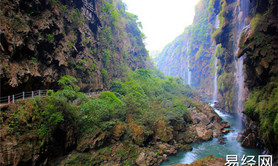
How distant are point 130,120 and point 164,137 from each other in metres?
3.92

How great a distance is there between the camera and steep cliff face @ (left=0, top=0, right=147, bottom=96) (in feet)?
32.0

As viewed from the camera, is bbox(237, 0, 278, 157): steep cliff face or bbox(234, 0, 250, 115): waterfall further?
bbox(234, 0, 250, 115): waterfall

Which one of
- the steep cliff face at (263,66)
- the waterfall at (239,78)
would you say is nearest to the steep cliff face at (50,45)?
the steep cliff face at (263,66)

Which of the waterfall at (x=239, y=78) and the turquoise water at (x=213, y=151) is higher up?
the waterfall at (x=239, y=78)

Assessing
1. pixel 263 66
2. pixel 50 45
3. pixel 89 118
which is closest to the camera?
pixel 89 118

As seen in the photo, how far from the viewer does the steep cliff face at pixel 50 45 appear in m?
9.74

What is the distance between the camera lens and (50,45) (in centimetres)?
1420

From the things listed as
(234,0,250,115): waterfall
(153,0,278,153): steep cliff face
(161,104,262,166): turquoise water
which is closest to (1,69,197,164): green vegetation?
(161,104,262,166): turquoise water

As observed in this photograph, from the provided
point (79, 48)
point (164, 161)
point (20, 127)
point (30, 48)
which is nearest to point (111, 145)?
point (164, 161)

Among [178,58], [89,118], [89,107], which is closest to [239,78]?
[89,107]

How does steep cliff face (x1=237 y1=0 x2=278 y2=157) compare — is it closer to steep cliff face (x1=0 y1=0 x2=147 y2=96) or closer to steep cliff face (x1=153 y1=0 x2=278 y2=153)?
steep cliff face (x1=153 y1=0 x2=278 y2=153)

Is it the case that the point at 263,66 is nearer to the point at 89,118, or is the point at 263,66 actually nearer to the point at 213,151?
the point at 213,151

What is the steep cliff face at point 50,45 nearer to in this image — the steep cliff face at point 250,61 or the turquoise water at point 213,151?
the turquoise water at point 213,151

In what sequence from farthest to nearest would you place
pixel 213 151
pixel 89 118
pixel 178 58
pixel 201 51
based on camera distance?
1. pixel 178 58
2. pixel 201 51
3. pixel 213 151
4. pixel 89 118
